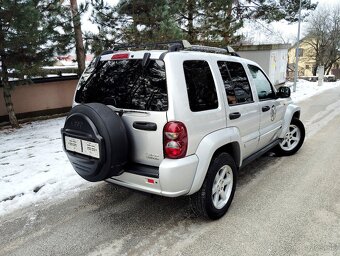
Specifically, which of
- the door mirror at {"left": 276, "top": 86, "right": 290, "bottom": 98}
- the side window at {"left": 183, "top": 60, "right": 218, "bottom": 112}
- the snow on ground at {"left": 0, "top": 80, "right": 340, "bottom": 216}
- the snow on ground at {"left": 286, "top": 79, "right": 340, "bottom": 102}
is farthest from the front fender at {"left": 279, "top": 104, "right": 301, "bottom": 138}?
the snow on ground at {"left": 286, "top": 79, "right": 340, "bottom": 102}

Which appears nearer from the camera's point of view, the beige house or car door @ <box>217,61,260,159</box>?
car door @ <box>217,61,260,159</box>

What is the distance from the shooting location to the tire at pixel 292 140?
5.48 metres

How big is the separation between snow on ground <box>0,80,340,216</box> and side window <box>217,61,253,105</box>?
2439 mm

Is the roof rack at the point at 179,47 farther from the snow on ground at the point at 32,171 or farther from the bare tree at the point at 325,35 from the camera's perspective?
the bare tree at the point at 325,35

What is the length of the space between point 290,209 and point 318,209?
334 mm

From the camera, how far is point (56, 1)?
26.0 ft

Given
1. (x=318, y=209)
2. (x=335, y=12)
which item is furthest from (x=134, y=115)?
(x=335, y=12)

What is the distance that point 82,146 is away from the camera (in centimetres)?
305

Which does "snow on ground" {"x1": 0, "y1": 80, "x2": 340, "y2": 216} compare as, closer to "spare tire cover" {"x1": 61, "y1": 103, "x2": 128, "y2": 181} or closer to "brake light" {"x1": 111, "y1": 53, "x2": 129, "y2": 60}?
"spare tire cover" {"x1": 61, "y1": 103, "x2": 128, "y2": 181}

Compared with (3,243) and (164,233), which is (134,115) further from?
(3,243)

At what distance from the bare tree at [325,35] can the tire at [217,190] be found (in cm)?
4635

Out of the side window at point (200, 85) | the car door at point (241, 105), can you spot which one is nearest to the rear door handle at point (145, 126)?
the side window at point (200, 85)

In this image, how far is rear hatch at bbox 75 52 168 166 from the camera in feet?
9.30

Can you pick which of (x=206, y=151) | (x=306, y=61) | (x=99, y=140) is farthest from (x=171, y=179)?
(x=306, y=61)
